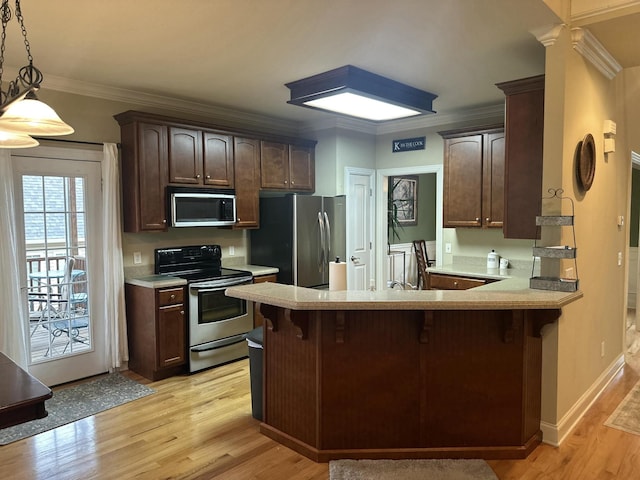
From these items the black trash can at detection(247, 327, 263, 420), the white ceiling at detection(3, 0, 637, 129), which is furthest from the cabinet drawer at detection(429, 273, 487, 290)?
the black trash can at detection(247, 327, 263, 420)

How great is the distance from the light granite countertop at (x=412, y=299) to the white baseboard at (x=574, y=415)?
843 mm

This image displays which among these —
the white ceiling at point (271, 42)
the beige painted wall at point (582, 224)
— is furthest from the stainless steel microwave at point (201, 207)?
the beige painted wall at point (582, 224)

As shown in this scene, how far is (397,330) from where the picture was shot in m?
2.64

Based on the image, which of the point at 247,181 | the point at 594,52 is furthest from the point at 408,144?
the point at 594,52

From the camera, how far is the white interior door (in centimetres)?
556

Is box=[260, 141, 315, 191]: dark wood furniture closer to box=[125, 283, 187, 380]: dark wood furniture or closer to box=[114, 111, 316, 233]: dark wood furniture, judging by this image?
box=[114, 111, 316, 233]: dark wood furniture

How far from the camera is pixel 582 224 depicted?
302 cm

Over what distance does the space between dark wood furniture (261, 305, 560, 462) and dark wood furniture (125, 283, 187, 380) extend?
1.79 m

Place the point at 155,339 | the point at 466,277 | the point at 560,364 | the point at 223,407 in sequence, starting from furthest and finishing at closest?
the point at 466,277, the point at 155,339, the point at 223,407, the point at 560,364

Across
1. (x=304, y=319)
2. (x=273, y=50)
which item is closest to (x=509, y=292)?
(x=304, y=319)

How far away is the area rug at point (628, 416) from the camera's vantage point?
308cm

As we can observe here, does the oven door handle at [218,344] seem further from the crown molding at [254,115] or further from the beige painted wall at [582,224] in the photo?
the beige painted wall at [582,224]

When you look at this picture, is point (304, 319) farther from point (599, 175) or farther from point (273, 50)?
point (599, 175)

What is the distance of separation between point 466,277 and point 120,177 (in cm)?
334
